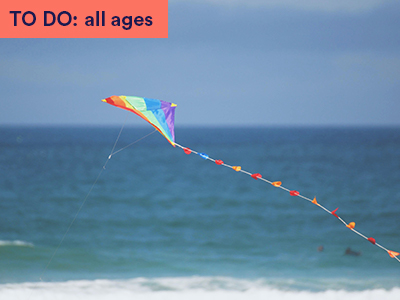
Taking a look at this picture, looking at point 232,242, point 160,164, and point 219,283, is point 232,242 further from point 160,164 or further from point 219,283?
point 160,164

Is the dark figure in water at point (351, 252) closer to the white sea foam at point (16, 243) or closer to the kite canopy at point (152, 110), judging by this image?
the kite canopy at point (152, 110)

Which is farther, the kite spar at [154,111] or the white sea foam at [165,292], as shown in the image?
the white sea foam at [165,292]

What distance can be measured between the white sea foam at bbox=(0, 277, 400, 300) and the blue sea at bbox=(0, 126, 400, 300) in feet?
0.10

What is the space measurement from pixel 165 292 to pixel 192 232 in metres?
8.91

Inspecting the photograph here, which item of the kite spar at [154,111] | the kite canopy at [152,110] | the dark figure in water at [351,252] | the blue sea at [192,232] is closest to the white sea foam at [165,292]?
the blue sea at [192,232]

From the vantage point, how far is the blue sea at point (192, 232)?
1165 centimetres

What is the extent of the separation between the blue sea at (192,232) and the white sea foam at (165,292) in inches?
1.1

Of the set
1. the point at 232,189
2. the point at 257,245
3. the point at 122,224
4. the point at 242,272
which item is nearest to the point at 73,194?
the point at 122,224

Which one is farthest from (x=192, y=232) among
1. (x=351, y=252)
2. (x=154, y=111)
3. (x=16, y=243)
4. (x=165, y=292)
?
(x=154, y=111)

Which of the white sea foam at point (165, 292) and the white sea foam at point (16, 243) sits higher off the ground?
the white sea foam at point (16, 243)

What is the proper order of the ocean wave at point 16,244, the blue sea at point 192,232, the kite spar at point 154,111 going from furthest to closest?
1. the ocean wave at point 16,244
2. the blue sea at point 192,232
3. the kite spar at point 154,111

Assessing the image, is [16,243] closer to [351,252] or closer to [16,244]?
[16,244]

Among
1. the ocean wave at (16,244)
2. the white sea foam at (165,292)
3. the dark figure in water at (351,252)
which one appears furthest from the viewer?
the ocean wave at (16,244)

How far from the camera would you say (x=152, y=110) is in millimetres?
7109
